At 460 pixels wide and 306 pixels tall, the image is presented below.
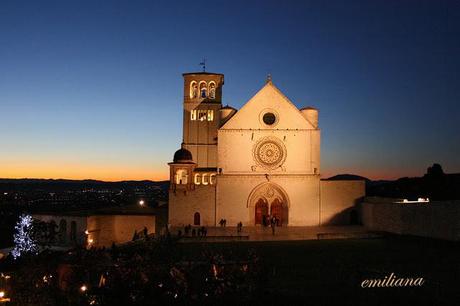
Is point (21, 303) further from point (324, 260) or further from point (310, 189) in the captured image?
point (310, 189)

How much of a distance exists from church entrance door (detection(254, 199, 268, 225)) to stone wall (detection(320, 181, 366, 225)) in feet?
13.5

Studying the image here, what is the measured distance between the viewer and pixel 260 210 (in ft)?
124

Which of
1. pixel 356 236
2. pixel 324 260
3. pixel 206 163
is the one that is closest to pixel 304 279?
pixel 324 260

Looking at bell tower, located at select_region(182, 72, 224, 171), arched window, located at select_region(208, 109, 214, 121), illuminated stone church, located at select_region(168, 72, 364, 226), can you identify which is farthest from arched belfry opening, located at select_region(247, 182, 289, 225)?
arched window, located at select_region(208, 109, 214, 121)

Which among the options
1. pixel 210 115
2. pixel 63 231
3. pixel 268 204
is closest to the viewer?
pixel 268 204

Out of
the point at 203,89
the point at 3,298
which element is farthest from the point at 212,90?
the point at 3,298

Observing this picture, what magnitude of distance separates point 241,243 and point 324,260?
24.1 ft

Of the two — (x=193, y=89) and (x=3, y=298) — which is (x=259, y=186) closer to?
(x=193, y=89)

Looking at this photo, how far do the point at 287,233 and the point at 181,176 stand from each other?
10.2m

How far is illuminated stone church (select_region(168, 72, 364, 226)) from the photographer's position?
37.0 m

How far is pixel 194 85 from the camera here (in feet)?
149

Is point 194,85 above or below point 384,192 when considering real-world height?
above

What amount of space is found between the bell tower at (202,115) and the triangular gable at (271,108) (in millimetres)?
7564

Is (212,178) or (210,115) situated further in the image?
(210,115)
